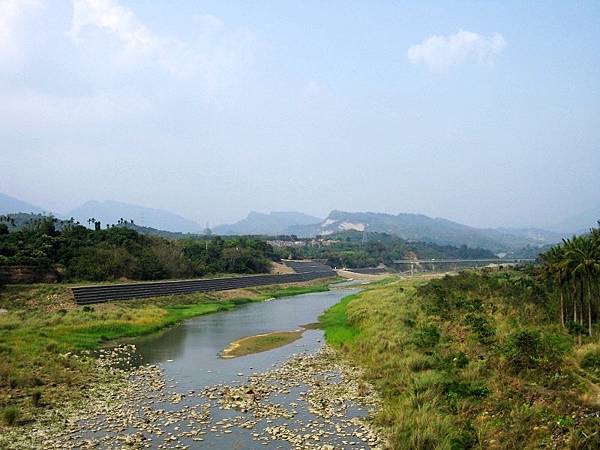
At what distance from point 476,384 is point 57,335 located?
25.8m

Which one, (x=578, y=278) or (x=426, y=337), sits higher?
(x=578, y=278)

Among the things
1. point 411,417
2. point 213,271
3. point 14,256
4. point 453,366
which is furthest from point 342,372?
point 213,271

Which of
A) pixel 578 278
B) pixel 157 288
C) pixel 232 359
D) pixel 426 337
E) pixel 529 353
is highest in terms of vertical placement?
pixel 578 278

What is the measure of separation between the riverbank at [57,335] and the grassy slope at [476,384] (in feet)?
40.7

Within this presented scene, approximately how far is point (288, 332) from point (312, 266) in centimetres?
8815

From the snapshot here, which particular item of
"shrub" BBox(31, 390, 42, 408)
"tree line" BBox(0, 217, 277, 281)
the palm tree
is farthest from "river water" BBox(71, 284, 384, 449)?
"tree line" BBox(0, 217, 277, 281)

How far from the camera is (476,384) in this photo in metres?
17.8

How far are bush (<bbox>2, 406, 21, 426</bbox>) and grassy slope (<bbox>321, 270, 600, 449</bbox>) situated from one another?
11.9m

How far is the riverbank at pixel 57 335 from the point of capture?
63.8 ft

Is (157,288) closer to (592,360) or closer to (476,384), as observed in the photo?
(476,384)

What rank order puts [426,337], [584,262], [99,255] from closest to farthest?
1. [584,262]
2. [426,337]
3. [99,255]

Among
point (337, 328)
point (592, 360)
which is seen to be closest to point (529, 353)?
point (592, 360)

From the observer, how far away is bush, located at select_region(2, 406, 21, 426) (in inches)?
652

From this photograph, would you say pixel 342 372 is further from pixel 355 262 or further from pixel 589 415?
pixel 355 262
